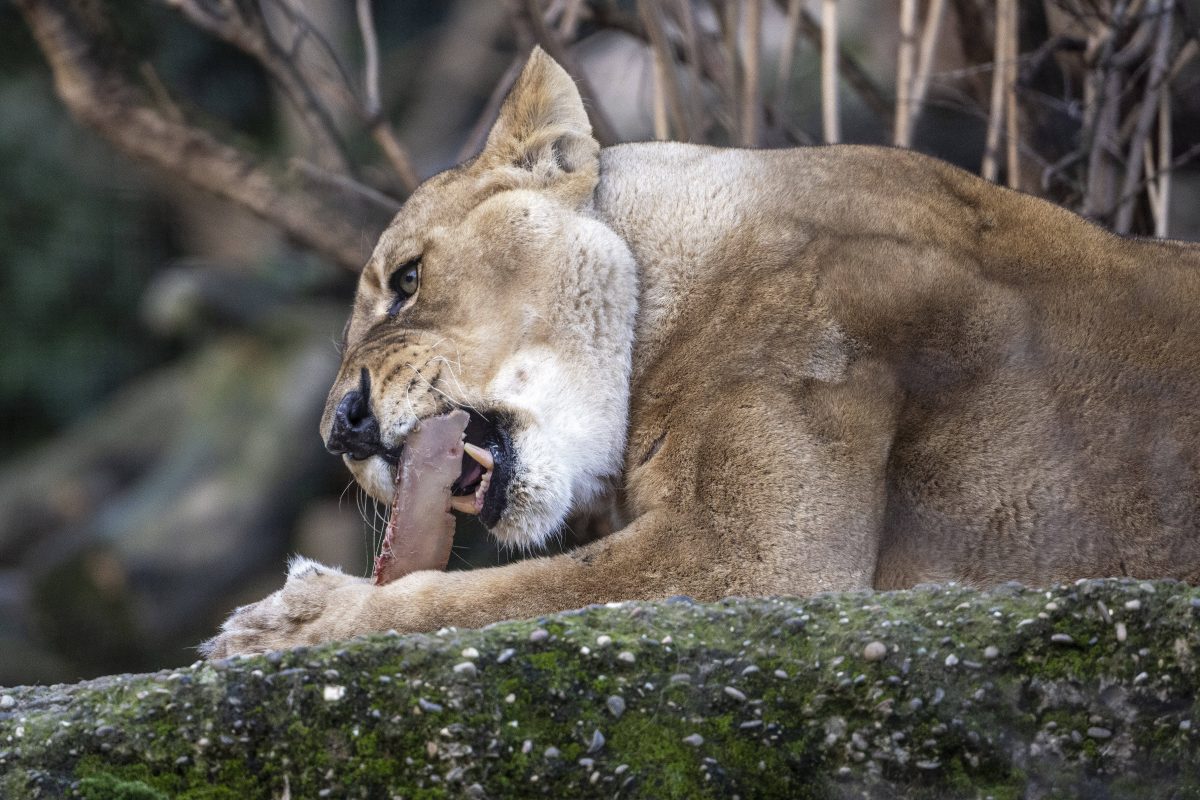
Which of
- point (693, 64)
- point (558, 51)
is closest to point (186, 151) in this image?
point (558, 51)

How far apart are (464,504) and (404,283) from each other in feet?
2.06

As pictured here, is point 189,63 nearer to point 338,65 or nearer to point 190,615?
point 190,615

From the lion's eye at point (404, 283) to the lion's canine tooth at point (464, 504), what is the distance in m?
0.54

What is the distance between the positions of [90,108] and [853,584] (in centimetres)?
463

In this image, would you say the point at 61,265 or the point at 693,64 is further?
the point at 61,265

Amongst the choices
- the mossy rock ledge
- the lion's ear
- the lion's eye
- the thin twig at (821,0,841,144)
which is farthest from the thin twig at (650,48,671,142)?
the mossy rock ledge

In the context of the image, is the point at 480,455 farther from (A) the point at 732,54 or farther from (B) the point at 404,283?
(A) the point at 732,54

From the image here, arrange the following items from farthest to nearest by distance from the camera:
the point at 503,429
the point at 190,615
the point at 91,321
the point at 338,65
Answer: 1. the point at 91,321
2. the point at 190,615
3. the point at 338,65
4. the point at 503,429

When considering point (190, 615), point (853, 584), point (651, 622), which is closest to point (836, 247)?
point (853, 584)

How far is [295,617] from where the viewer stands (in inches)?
124

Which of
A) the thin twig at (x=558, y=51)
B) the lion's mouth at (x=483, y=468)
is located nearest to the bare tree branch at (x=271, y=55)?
the thin twig at (x=558, y=51)

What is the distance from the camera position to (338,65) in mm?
5930

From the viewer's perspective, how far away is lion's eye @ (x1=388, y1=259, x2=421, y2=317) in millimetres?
3713

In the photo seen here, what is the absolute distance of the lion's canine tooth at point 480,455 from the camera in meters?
3.42
